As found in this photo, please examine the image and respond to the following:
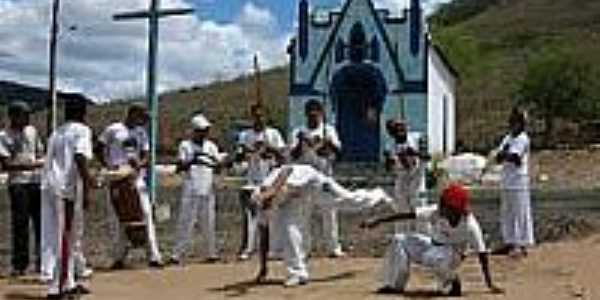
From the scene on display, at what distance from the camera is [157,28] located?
61.0 ft

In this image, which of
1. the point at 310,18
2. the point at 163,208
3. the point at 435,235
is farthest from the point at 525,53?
the point at 435,235

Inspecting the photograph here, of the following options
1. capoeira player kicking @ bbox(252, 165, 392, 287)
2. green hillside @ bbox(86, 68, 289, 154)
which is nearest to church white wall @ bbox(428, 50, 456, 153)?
green hillside @ bbox(86, 68, 289, 154)

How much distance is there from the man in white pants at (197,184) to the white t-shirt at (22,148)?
6.38 feet

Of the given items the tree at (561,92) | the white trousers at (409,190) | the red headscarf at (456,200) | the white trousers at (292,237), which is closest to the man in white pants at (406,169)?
the white trousers at (409,190)

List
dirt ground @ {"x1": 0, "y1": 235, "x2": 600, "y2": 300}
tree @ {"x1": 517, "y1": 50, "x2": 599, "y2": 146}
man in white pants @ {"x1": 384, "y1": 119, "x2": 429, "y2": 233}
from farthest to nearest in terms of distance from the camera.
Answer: tree @ {"x1": 517, "y1": 50, "x2": 599, "y2": 146}, man in white pants @ {"x1": 384, "y1": 119, "x2": 429, "y2": 233}, dirt ground @ {"x1": 0, "y1": 235, "x2": 600, "y2": 300}

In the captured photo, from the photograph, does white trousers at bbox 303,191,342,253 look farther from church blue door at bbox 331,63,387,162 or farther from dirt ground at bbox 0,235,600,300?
church blue door at bbox 331,63,387,162

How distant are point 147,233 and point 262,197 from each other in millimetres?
2197

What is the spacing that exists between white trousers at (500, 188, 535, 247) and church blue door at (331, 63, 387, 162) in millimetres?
35315

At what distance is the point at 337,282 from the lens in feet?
46.6

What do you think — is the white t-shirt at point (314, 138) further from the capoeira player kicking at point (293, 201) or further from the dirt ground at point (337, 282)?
the dirt ground at point (337, 282)

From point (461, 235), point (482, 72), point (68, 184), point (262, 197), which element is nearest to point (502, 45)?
point (482, 72)

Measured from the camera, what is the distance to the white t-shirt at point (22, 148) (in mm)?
14578

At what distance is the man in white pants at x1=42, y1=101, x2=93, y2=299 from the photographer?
42.0 ft

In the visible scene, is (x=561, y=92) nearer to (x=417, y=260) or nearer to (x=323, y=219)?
(x=323, y=219)
